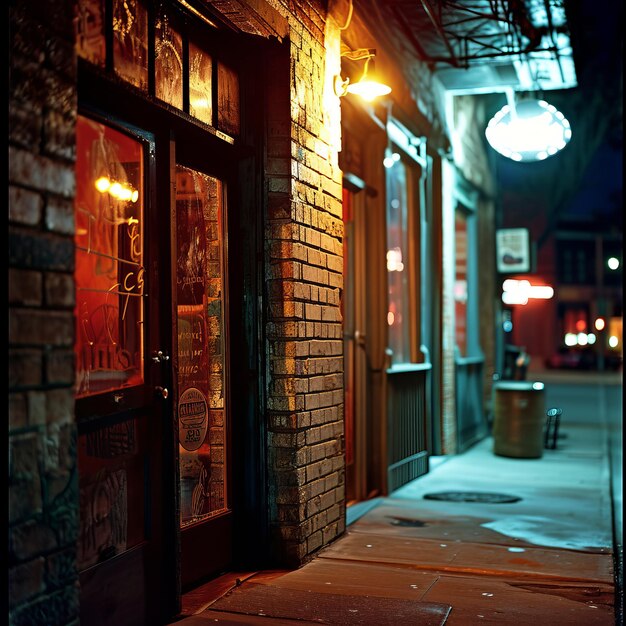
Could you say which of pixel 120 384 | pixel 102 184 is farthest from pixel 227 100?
pixel 120 384

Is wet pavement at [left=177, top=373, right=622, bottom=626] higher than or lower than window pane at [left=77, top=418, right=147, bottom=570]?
lower

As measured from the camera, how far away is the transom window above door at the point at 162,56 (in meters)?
3.96

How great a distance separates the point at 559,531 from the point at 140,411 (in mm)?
3977

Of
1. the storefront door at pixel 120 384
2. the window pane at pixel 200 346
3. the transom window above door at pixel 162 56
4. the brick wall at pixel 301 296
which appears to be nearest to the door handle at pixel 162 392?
the storefront door at pixel 120 384

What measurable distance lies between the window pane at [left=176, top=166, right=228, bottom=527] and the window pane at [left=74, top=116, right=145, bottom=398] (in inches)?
18.3

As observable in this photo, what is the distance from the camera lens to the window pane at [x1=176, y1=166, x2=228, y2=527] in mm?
4988

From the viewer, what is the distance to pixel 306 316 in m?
5.70

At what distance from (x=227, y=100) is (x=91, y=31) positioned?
5.20 ft

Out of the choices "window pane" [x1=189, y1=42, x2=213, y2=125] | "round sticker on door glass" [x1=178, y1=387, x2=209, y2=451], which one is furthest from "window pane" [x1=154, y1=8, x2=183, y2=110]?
"round sticker on door glass" [x1=178, y1=387, x2=209, y2=451]

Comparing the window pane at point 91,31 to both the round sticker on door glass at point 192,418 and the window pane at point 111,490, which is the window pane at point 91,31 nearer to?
the window pane at point 111,490

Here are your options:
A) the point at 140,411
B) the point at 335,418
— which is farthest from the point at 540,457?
the point at 140,411

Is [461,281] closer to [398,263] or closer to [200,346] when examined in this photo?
[398,263]

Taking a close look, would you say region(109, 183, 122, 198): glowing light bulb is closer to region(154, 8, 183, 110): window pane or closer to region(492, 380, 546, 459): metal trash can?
region(154, 8, 183, 110): window pane

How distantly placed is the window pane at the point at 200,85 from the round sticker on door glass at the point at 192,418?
1.60 m
